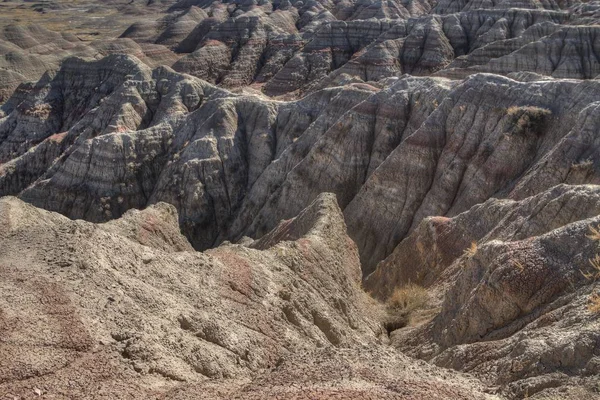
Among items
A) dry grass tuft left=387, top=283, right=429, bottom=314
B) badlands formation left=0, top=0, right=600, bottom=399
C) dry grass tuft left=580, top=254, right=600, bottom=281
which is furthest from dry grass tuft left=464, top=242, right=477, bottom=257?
dry grass tuft left=580, top=254, right=600, bottom=281

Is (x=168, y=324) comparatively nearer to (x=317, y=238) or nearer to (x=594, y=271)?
(x=594, y=271)

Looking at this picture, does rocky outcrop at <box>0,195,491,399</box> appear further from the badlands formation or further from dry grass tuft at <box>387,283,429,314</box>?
dry grass tuft at <box>387,283,429,314</box>

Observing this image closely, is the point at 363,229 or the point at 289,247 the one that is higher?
the point at 289,247

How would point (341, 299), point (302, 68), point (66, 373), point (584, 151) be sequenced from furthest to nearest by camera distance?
1. point (302, 68)
2. point (584, 151)
3. point (341, 299)
4. point (66, 373)

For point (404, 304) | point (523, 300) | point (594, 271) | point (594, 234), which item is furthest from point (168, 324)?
point (404, 304)

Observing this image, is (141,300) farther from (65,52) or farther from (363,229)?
(65,52)

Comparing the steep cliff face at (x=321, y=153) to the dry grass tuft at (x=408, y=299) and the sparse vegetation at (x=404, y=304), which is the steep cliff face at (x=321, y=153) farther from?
the sparse vegetation at (x=404, y=304)

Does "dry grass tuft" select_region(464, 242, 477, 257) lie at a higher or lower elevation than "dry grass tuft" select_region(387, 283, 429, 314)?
higher

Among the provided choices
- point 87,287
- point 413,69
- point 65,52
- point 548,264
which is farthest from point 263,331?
point 65,52
